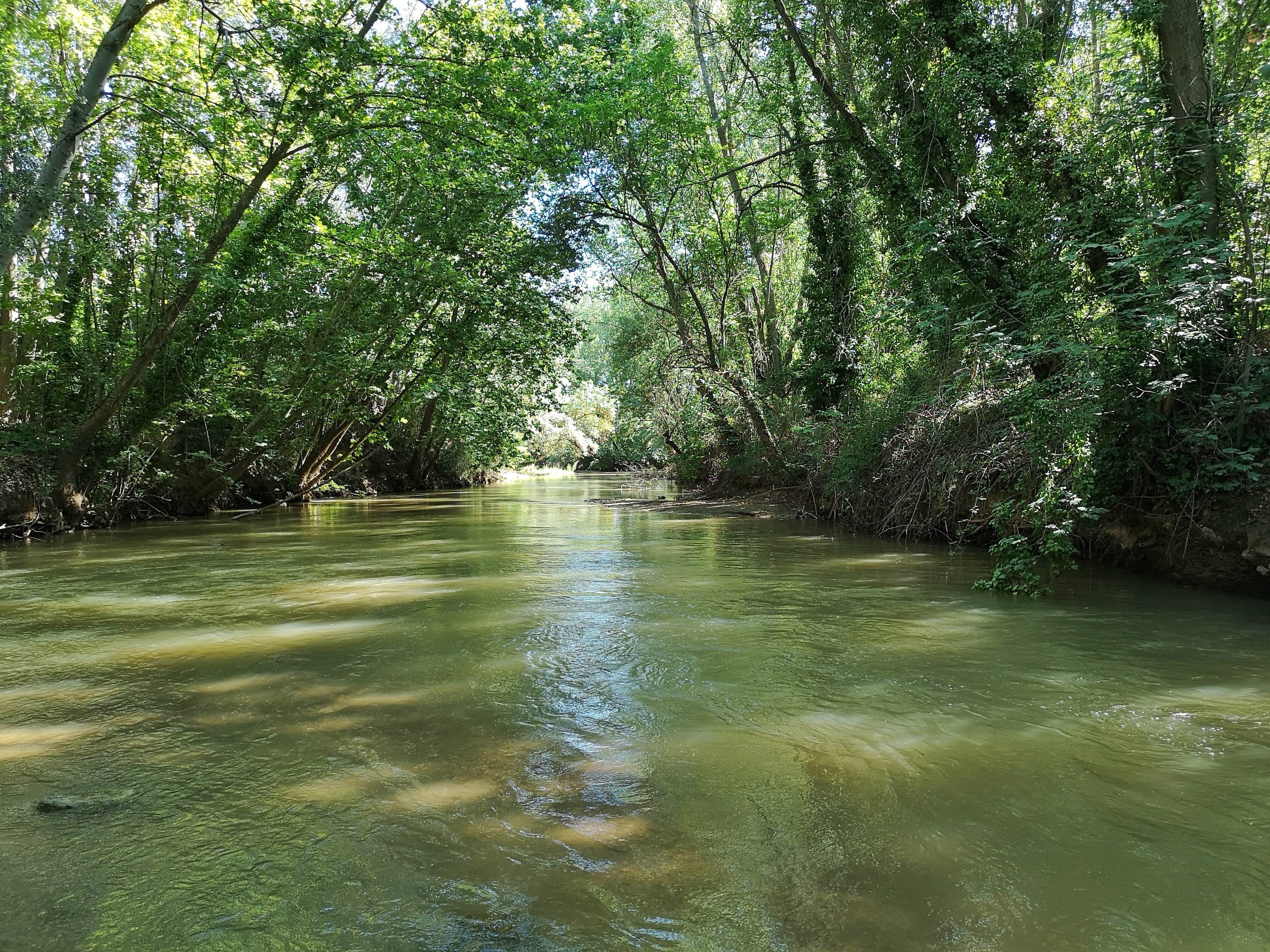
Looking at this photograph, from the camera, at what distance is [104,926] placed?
195 centimetres

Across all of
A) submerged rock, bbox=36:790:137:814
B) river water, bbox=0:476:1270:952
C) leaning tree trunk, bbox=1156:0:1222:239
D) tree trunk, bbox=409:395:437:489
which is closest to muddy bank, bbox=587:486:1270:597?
river water, bbox=0:476:1270:952

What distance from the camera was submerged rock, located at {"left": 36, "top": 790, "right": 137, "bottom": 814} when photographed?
2.64m

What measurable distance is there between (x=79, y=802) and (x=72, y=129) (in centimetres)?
1023

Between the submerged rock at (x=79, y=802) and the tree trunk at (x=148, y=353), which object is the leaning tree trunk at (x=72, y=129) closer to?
the tree trunk at (x=148, y=353)

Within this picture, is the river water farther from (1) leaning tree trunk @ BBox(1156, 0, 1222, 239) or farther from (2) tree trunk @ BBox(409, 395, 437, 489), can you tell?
(2) tree trunk @ BBox(409, 395, 437, 489)

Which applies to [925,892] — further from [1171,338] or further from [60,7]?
[60,7]

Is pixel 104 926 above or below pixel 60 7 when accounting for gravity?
below

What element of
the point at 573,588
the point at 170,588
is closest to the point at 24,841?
the point at 573,588

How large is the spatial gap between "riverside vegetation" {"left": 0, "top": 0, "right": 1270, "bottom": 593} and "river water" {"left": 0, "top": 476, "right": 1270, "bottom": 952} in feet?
7.34

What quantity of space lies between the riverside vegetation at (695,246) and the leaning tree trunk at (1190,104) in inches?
1.5

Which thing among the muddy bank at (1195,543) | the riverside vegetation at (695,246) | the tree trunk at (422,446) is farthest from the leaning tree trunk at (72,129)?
the tree trunk at (422,446)

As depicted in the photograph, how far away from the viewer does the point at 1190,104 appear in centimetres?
713

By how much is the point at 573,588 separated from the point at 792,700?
3701mm

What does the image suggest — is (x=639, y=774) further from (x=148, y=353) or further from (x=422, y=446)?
(x=422, y=446)
